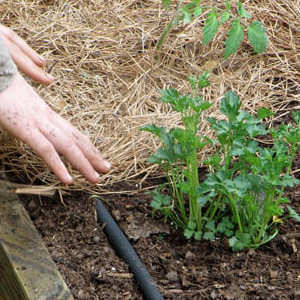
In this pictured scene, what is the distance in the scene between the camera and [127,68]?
2.94 m

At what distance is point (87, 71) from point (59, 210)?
2.96 feet

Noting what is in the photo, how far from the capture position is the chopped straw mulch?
8.30ft

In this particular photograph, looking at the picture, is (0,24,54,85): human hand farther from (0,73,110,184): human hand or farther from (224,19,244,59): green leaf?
(224,19,244,59): green leaf

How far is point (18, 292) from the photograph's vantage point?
1976 mm

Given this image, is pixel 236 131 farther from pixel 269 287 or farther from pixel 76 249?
pixel 76 249

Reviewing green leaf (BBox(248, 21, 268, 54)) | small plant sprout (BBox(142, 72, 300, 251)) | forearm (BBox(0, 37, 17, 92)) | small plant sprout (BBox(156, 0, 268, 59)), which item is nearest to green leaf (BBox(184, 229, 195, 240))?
small plant sprout (BBox(142, 72, 300, 251))

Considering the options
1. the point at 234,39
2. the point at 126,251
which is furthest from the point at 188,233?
the point at 234,39

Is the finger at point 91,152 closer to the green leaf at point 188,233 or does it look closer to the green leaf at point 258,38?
the green leaf at point 188,233

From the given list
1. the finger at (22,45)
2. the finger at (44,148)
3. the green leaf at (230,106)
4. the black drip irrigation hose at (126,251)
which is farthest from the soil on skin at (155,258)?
the finger at (22,45)

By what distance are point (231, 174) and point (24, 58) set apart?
1.13 m

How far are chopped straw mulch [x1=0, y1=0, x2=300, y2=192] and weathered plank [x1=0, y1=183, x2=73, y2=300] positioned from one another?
0.23 metres

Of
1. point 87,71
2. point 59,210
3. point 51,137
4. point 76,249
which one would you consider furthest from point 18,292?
point 87,71

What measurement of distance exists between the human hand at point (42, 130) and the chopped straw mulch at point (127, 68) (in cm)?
25

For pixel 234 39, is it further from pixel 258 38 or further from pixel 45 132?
pixel 45 132
